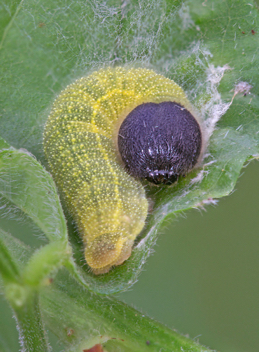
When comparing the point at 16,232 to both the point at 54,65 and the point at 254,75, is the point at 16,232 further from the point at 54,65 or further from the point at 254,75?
the point at 254,75

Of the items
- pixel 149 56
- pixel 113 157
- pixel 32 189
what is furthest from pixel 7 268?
pixel 149 56

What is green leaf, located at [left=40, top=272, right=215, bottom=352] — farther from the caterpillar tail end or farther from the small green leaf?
the small green leaf

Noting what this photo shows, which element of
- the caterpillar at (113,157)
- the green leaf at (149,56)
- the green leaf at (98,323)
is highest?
the green leaf at (149,56)

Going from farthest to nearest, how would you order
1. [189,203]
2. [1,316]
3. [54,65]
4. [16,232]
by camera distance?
1. [54,65]
2. [1,316]
3. [16,232]
4. [189,203]

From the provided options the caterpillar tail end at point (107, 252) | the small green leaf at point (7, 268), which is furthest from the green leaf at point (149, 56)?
the small green leaf at point (7, 268)

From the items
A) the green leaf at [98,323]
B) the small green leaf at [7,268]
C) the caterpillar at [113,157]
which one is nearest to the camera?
the small green leaf at [7,268]

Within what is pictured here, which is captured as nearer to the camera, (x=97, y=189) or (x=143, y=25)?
(x=97, y=189)

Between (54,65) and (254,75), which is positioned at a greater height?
(254,75)

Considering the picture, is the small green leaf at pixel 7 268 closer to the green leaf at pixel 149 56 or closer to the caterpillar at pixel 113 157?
the caterpillar at pixel 113 157

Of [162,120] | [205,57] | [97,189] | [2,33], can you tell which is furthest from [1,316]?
[205,57]
